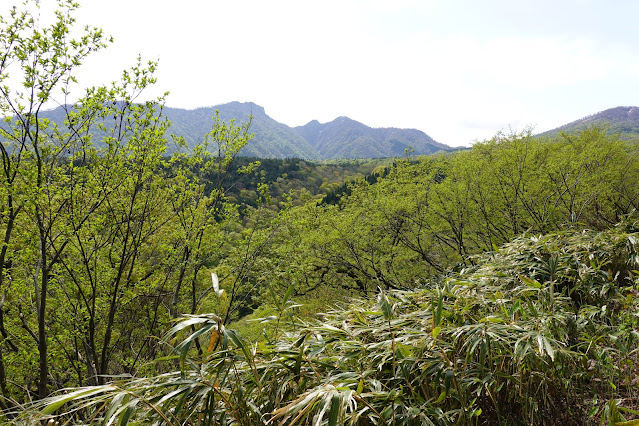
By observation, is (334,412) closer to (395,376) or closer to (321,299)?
(395,376)

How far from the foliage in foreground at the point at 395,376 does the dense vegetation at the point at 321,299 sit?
20 millimetres

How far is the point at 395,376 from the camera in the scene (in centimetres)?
229

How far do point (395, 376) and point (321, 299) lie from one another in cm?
1344

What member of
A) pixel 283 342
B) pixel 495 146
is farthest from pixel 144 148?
pixel 495 146

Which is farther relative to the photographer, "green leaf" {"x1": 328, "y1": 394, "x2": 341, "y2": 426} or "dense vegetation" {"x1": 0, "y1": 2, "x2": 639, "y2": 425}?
"dense vegetation" {"x1": 0, "y1": 2, "x2": 639, "y2": 425}

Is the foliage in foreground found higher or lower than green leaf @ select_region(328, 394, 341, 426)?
lower

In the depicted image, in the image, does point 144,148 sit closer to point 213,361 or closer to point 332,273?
point 213,361

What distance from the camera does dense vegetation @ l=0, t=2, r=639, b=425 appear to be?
2.10 m

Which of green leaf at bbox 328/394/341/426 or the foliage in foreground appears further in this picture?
the foliage in foreground

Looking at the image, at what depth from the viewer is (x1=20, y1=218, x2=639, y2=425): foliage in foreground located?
1.88m

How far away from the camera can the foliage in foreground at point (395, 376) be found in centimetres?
188

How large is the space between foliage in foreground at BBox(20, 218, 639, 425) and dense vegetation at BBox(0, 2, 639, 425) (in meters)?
0.02

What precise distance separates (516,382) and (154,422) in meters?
2.57

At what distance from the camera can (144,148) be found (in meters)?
6.50
